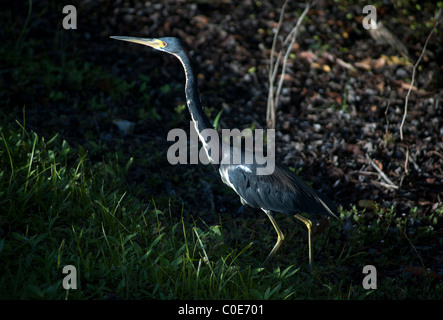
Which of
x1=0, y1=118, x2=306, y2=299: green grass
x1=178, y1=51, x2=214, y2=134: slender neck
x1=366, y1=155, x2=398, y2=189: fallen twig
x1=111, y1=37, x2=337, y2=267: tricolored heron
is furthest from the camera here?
x1=366, y1=155, x2=398, y2=189: fallen twig

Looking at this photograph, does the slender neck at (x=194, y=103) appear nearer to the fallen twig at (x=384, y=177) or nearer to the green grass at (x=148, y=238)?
the green grass at (x=148, y=238)

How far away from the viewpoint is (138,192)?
4.62 metres

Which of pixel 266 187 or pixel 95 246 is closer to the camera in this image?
pixel 95 246

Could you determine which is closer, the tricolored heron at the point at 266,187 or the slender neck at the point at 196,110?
the tricolored heron at the point at 266,187

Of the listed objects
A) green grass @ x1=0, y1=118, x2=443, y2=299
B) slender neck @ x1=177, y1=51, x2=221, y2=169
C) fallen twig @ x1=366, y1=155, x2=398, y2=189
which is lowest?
green grass @ x1=0, y1=118, x2=443, y2=299

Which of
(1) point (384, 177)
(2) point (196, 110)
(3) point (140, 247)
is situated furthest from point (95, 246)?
(1) point (384, 177)

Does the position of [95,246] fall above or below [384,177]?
below

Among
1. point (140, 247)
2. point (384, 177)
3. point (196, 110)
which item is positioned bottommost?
point (140, 247)

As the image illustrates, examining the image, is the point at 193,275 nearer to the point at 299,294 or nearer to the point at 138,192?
the point at 299,294

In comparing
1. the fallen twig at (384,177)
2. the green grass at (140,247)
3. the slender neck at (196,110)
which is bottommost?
the green grass at (140,247)

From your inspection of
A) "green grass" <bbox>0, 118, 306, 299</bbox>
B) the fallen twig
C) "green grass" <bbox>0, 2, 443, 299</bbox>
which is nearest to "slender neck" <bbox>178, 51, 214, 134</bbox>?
"green grass" <bbox>0, 2, 443, 299</bbox>

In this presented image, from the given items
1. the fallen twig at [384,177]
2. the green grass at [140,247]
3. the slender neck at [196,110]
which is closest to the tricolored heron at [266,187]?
the slender neck at [196,110]

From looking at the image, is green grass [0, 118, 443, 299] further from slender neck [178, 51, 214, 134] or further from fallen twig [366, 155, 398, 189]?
slender neck [178, 51, 214, 134]

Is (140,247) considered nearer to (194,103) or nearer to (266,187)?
(266,187)
